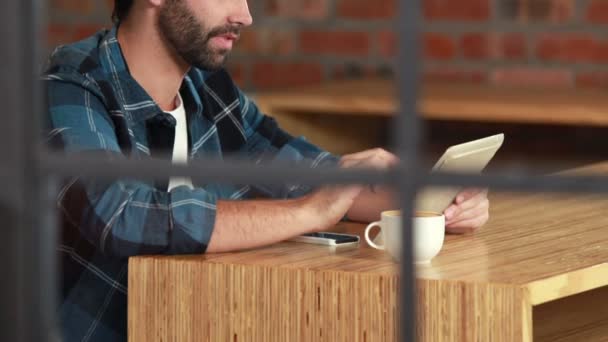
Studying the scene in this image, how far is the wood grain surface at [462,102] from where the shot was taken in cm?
306

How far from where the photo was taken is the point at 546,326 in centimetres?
180

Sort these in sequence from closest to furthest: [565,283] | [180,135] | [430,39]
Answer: [565,283]
[180,135]
[430,39]

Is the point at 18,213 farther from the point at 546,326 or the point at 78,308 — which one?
the point at 546,326

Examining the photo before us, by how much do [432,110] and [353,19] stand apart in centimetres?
64

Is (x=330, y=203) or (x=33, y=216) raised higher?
(x=330, y=203)

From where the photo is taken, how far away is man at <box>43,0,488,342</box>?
1.69 meters

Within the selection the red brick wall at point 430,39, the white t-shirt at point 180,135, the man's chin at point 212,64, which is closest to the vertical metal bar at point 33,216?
the white t-shirt at point 180,135

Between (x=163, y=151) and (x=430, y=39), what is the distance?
183 centimetres

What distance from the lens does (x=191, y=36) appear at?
212 centimetres

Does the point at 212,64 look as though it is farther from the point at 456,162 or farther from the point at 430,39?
the point at 430,39

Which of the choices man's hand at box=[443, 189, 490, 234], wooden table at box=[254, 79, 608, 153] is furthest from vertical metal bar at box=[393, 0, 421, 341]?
wooden table at box=[254, 79, 608, 153]

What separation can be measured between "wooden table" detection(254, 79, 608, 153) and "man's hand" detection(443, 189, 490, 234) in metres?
1.21

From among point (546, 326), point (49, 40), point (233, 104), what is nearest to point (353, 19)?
point (49, 40)

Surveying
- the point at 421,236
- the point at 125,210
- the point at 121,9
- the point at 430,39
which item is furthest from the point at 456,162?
the point at 430,39
